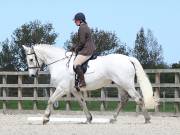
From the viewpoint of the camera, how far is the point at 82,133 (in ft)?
30.2

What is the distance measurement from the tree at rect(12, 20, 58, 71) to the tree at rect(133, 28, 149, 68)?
35.9 feet

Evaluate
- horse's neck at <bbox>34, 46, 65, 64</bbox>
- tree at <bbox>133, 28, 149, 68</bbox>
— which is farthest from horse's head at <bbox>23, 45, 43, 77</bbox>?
tree at <bbox>133, 28, 149, 68</bbox>

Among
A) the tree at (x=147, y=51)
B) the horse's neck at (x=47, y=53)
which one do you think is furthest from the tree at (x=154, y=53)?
the horse's neck at (x=47, y=53)

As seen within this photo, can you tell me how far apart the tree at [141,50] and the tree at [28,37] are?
35.9 feet

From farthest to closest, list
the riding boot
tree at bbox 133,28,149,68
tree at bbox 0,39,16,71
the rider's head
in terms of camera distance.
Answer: tree at bbox 133,28,149,68 → tree at bbox 0,39,16,71 → the rider's head → the riding boot

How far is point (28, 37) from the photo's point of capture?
5503cm

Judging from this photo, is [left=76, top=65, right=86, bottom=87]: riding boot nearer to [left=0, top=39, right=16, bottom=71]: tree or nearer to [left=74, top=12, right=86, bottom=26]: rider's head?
[left=74, top=12, right=86, bottom=26]: rider's head

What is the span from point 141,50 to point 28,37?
15.0 m

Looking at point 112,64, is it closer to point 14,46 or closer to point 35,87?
point 35,87

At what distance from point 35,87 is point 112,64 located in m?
5.70

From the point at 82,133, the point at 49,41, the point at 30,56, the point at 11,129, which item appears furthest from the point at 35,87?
the point at 49,41

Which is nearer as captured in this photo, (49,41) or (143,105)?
(143,105)

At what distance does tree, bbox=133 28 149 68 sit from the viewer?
61.5 metres

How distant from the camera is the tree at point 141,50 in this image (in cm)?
6150
